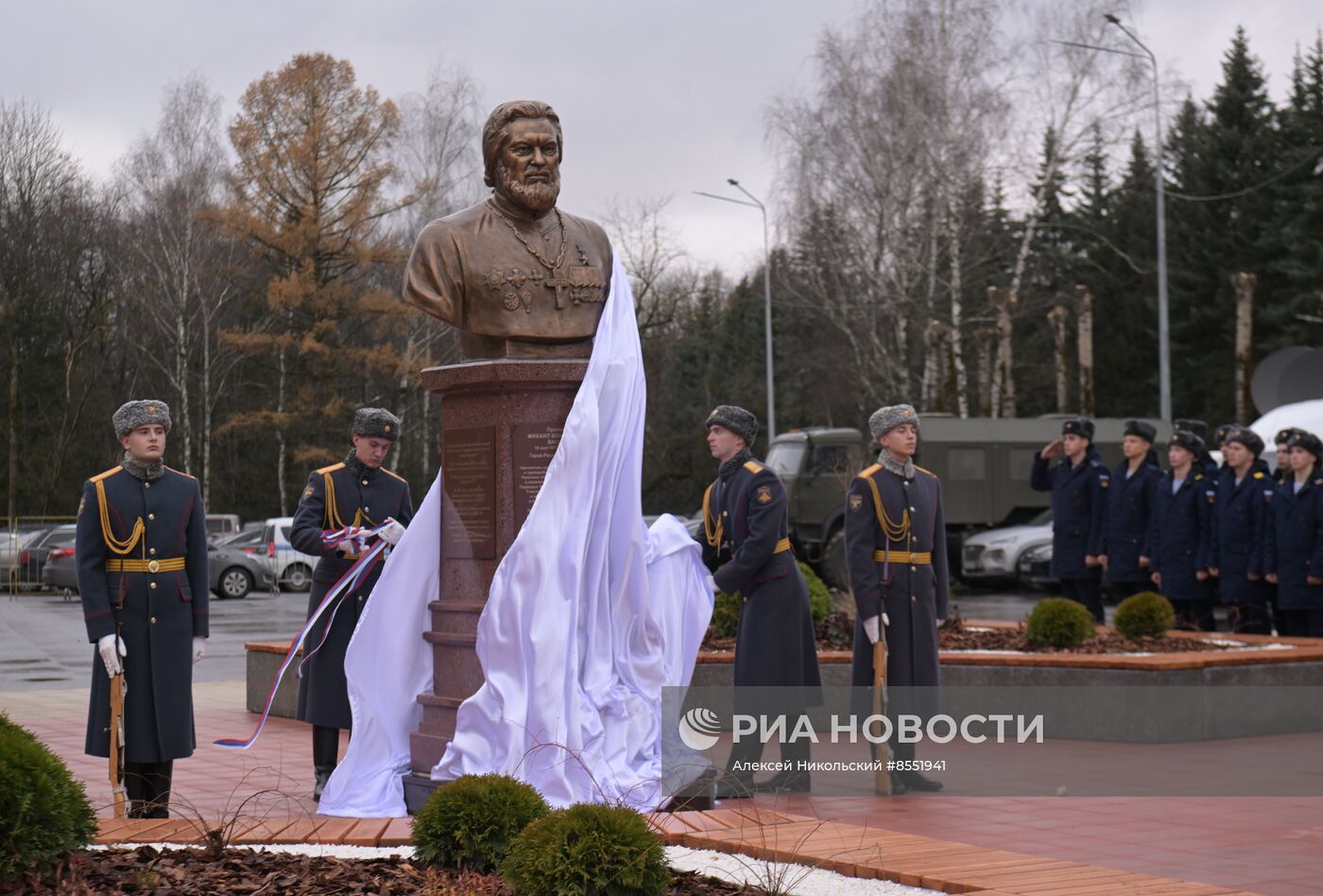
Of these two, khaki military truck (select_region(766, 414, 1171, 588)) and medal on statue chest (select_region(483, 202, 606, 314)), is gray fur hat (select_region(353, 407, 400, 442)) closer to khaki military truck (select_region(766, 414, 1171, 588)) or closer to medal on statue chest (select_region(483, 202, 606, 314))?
medal on statue chest (select_region(483, 202, 606, 314))

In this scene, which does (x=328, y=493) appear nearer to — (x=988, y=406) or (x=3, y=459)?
(x=988, y=406)

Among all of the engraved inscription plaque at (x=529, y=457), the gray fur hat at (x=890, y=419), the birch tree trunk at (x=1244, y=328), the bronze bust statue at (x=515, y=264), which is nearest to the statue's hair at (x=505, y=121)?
the bronze bust statue at (x=515, y=264)

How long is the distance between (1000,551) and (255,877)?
70.5 ft

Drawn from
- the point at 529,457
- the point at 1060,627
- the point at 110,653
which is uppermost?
the point at 529,457

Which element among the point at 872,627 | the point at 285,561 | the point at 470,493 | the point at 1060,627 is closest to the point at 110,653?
the point at 470,493

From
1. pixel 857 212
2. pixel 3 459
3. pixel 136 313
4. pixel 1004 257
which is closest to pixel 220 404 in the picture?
pixel 136 313

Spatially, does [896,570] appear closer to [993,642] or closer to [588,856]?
[993,642]

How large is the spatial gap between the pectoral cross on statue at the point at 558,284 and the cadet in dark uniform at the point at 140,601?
5.92 feet

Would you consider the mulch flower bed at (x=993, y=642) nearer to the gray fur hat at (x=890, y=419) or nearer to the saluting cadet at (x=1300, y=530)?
the saluting cadet at (x=1300, y=530)

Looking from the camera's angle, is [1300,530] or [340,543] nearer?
[340,543]

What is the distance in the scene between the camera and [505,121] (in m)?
7.45

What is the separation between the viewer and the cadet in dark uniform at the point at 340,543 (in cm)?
823

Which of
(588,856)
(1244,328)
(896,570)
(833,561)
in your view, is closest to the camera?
(588,856)

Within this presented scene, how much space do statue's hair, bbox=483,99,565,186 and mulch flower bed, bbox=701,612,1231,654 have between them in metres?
4.44
